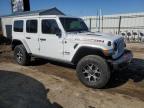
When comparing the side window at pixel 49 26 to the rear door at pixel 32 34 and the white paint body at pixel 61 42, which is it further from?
the rear door at pixel 32 34

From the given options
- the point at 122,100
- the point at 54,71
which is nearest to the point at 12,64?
the point at 54,71

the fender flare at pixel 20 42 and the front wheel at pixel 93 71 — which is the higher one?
the fender flare at pixel 20 42

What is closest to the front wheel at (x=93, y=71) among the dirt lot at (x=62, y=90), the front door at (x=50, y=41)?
the dirt lot at (x=62, y=90)

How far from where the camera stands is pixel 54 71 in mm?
7555

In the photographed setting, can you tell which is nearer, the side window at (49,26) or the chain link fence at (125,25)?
the side window at (49,26)

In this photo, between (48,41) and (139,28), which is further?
(139,28)

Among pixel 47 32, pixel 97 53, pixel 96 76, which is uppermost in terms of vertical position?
pixel 47 32

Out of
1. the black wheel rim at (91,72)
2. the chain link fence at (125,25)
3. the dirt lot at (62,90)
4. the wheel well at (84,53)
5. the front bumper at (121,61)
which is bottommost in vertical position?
the dirt lot at (62,90)

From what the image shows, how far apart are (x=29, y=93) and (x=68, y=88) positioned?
1.12 m

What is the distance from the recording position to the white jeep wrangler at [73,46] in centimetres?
553

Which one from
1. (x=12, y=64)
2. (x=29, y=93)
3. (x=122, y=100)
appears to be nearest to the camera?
(x=122, y=100)

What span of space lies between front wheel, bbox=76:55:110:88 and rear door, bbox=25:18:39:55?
233cm

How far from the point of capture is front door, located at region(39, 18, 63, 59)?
6.60 m

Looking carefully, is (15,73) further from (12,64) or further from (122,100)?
(122,100)
